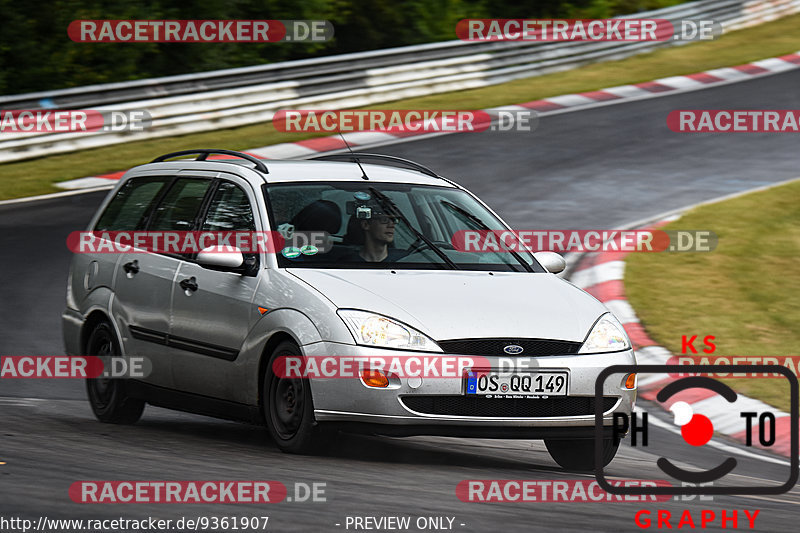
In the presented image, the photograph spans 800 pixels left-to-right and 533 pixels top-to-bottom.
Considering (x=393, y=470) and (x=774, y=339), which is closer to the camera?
(x=393, y=470)

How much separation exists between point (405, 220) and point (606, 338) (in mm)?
1381

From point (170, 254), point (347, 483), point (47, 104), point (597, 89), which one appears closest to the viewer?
point (347, 483)

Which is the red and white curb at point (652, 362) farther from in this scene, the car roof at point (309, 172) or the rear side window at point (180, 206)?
the rear side window at point (180, 206)

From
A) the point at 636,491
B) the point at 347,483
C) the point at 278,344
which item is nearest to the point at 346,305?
the point at 278,344

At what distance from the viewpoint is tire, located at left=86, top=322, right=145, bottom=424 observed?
827 centimetres

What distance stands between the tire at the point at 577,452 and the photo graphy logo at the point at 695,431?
57mm

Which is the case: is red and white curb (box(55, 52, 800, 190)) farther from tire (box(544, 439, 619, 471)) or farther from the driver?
tire (box(544, 439, 619, 471))

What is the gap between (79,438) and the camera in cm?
742

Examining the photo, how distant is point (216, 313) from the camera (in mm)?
7410

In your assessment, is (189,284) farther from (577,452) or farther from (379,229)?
(577,452)

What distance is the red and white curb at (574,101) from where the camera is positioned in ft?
60.2

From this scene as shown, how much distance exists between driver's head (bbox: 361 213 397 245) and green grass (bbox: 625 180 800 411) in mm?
3256

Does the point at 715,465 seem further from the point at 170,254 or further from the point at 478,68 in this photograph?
the point at 478,68

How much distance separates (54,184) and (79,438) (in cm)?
1033
